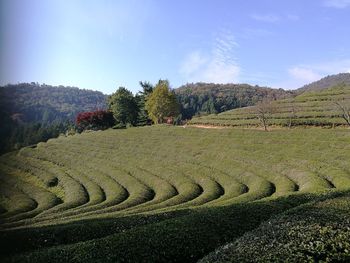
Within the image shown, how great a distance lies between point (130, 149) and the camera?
7156 cm

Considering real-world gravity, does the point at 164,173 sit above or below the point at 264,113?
below

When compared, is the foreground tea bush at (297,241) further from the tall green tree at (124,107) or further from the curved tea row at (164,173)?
the tall green tree at (124,107)

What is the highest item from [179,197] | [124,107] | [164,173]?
[124,107]

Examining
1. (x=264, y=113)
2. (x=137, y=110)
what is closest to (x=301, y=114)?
(x=264, y=113)

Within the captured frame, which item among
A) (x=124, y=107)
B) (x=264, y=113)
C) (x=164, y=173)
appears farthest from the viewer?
(x=124, y=107)

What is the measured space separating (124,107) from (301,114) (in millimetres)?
52057

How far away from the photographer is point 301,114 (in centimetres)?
8319

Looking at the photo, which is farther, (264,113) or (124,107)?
(124,107)

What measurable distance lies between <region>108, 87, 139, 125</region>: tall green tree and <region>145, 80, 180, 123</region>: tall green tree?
10643mm

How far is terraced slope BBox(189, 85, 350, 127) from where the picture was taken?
77.0 metres

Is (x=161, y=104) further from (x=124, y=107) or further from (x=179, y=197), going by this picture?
(x=179, y=197)

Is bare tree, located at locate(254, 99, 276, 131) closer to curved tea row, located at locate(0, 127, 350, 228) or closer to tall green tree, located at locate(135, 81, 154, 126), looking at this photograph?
curved tea row, located at locate(0, 127, 350, 228)

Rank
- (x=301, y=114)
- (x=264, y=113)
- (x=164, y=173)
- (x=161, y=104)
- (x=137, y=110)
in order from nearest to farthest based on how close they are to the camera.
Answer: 1. (x=164, y=173)
2. (x=301, y=114)
3. (x=264, y=113)
4. (x=161, y=104)
5. (x=137, y=110)

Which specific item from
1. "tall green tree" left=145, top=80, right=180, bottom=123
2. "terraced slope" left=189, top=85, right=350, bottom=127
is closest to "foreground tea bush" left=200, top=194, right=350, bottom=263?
"terraced slope" left=189, top=85, right=350, bottom=127
